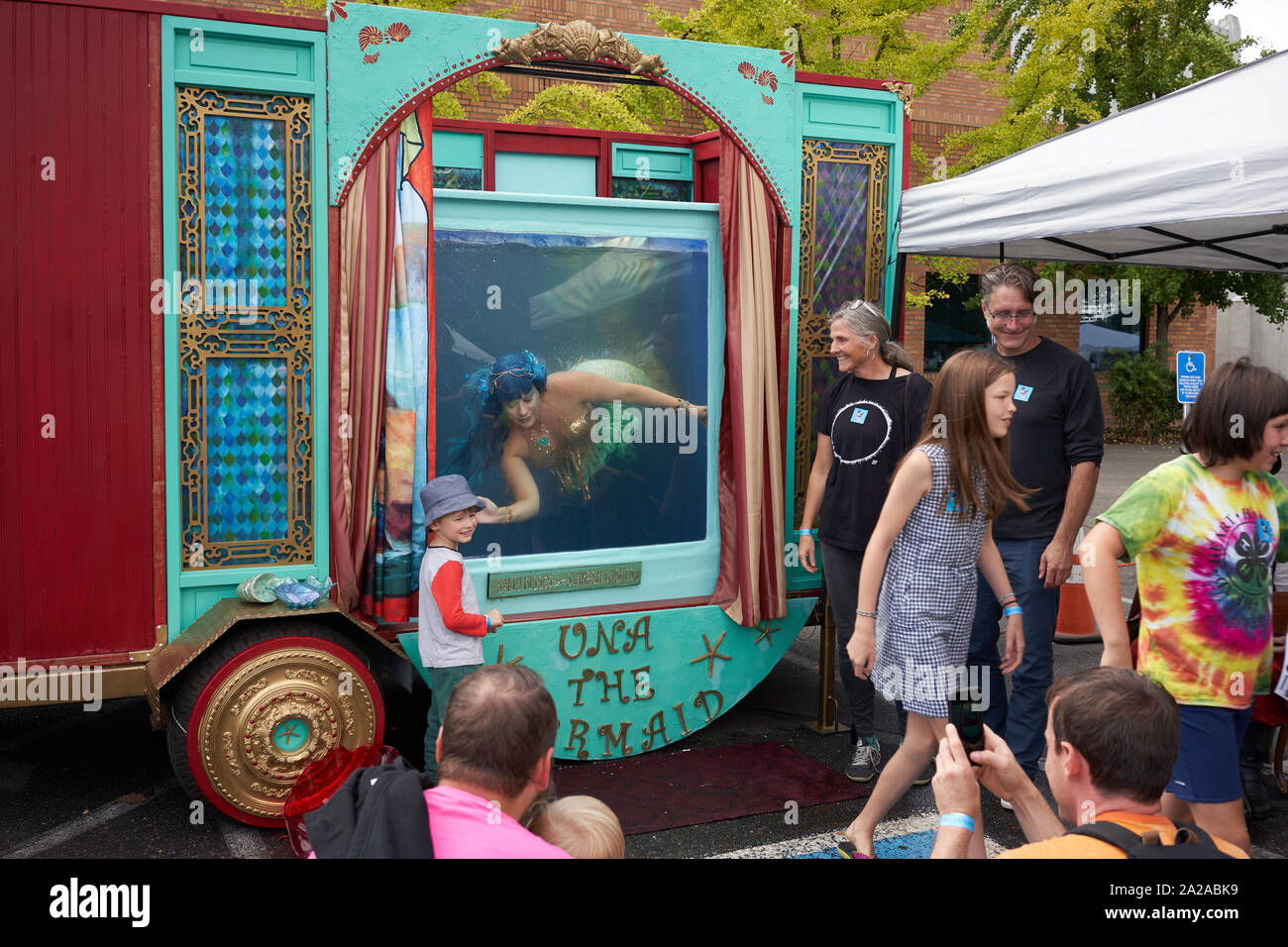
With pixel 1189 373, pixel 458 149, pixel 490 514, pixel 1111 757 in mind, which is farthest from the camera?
pixel 1189 373

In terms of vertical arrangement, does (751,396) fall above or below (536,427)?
above

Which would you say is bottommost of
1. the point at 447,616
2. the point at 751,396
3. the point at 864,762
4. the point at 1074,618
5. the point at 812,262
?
the point at 864,762

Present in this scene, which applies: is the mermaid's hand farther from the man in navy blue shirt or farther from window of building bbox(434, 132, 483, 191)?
the man in navy blue shirt

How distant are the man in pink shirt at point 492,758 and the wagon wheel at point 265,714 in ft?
7.85

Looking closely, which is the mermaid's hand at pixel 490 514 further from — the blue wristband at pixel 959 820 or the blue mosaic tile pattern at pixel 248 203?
the blue wristband at pixel 959 820

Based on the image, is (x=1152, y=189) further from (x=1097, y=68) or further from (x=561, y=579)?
(x=1097, y=68)

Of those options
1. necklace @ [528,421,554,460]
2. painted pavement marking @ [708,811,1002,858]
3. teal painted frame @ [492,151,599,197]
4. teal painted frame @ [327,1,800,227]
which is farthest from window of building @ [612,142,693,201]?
painted pavement marking @ [708,811,1002,858]

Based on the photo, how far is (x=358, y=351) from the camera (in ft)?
15.2

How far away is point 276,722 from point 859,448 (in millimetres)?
2615

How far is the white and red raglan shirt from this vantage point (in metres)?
4.21

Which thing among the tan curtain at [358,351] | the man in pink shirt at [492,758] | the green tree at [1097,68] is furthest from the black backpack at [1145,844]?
the green tree at [1097,68]

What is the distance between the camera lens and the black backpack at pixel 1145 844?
194 cm

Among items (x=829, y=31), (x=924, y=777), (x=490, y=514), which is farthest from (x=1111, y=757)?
(x=829, y=31)

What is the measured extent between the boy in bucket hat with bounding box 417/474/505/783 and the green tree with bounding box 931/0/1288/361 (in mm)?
11272
